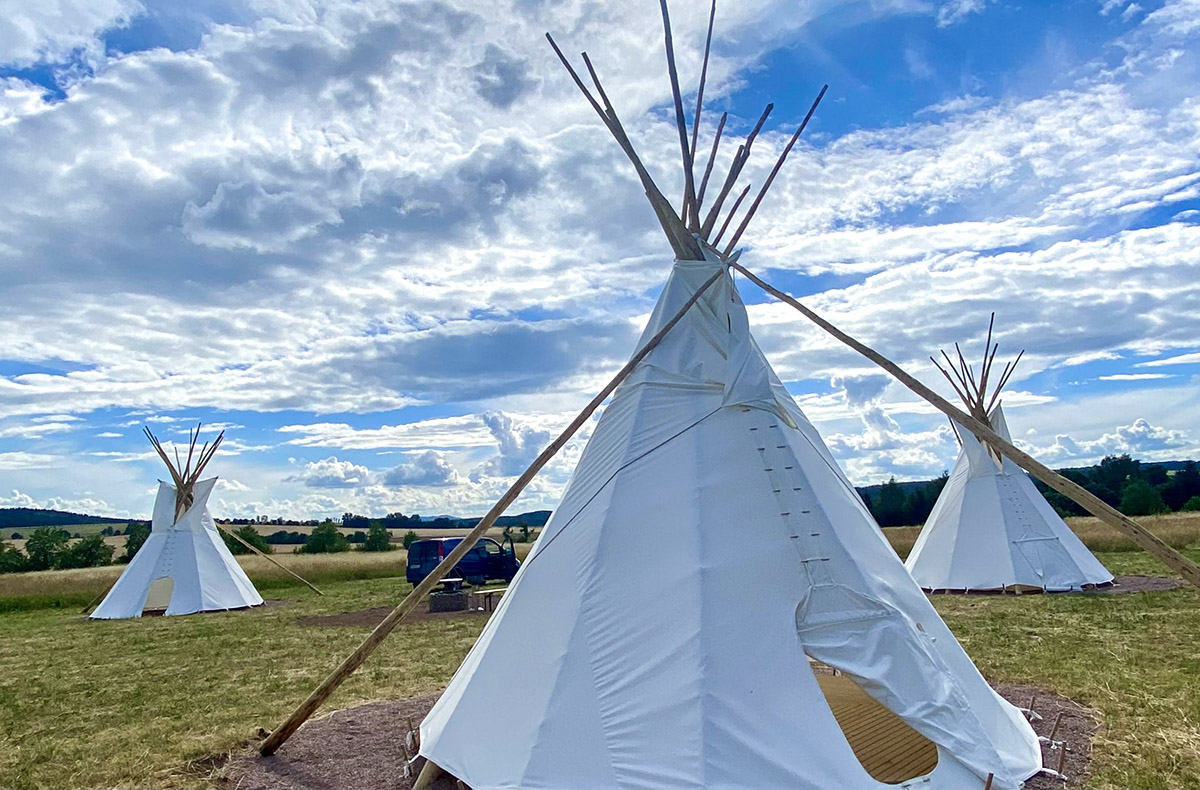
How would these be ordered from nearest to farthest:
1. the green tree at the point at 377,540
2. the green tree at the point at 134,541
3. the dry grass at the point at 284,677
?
the dry grass at the point at 284,677 → the green tree at the point at 134,541 → the green tree at the point at 377,540

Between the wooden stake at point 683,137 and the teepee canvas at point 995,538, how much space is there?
11787mm

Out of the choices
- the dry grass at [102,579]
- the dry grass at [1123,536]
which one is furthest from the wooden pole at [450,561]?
the dry grass at [102,579]

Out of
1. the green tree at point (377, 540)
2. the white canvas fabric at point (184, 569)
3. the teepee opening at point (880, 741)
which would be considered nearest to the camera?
the teepee opening at point (880, 741)

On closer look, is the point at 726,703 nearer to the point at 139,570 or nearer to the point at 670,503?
the point at 670,503

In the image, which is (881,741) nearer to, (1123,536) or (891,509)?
(1123,536)

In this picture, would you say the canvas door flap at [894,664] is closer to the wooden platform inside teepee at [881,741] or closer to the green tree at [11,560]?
the wooden platform inside teepee at [881,741]

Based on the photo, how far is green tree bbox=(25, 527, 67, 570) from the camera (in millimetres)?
37375

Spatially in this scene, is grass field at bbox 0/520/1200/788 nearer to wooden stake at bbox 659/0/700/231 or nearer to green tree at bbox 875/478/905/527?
wooden stake at bbox 659/0/700/231

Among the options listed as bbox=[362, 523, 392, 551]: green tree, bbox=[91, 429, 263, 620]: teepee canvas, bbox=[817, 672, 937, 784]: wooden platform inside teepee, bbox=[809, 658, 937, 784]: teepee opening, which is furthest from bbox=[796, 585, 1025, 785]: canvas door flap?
bbox=[362, 523, 392, 551]: green tree

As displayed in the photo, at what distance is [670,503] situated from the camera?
579 cm

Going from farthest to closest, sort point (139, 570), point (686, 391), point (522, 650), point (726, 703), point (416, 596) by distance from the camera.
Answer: point (139, 570)
point (686, 391)
point (416, 596)
point (522, 650)
point (726, 703)

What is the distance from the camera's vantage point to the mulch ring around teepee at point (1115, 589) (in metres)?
16.1

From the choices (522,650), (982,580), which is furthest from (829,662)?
(982,580)

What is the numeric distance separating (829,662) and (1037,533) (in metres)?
14.5
